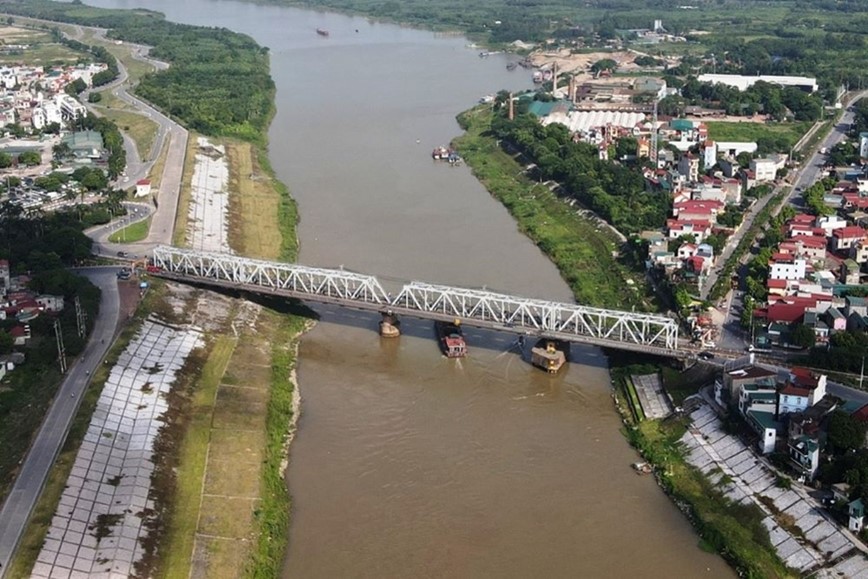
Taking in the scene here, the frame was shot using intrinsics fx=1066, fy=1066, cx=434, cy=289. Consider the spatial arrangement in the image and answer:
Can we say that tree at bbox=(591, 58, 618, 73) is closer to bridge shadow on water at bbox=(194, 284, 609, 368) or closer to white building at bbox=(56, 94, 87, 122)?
white building at bbox=(56, 94, 87, 122)

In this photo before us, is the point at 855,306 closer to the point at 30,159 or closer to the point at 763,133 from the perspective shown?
the point at 763,133

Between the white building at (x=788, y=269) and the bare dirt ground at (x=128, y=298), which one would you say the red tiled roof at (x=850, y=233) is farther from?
the bare dirt ground at (x=128, y=298)

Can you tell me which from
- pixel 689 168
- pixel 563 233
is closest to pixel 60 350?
pixel 563 233

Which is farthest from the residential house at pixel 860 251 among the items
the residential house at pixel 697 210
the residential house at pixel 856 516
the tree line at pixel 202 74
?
the tree line at pixel 202 74

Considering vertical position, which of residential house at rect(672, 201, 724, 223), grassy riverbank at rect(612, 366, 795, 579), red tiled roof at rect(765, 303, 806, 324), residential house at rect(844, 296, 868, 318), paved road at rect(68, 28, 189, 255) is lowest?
paved road at rect(68, 28, 189, 255)

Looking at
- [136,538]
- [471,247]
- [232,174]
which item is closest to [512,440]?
[136,538]

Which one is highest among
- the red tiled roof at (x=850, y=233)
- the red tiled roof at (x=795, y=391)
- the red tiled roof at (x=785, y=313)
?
the red tiled roof at (x=850, y=233)

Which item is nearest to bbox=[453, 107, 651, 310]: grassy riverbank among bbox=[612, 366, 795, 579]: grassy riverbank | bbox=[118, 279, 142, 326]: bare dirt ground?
bbox=[612, 366, 795, 579]: grassy riverbank
